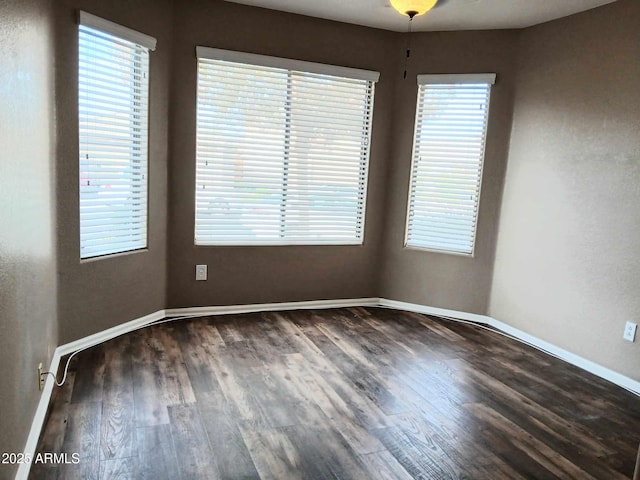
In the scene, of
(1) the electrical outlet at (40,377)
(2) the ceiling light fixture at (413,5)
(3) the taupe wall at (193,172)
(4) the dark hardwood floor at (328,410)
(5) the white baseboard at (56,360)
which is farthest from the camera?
(3) the taupe wall at (193,172)

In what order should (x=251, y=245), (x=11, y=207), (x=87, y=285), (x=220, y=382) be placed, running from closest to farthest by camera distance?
(x=11, y=207)
(x=220, y=382)
(x=87, y=285)
(x=251, y=245)

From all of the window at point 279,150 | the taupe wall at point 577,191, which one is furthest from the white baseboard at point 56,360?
the taupe wall at point 577,191

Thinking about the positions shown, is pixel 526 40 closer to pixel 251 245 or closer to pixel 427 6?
pixel 427 6

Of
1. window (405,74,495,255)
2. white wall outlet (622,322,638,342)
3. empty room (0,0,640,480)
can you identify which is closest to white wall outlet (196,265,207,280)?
empty room (0,0,640,480)

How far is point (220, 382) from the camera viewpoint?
2947 millimetres

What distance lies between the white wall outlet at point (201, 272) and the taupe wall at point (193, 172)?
40 mm

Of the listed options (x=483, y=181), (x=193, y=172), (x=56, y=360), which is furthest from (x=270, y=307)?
(x=483, y=181)

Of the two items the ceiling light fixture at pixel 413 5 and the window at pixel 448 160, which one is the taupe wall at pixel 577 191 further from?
the ceiling light fixture at pixel 413 5

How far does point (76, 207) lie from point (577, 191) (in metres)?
3.37

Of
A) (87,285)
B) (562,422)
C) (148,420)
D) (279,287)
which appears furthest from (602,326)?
(87,285)

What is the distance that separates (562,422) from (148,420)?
2146 millimetres

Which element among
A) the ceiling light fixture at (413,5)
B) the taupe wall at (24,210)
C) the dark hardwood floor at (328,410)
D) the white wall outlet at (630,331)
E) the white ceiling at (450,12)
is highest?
the white ceiling at (450,12)

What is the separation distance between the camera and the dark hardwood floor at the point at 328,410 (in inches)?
86.9

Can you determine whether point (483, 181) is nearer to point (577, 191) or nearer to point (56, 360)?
point (577, 191)
